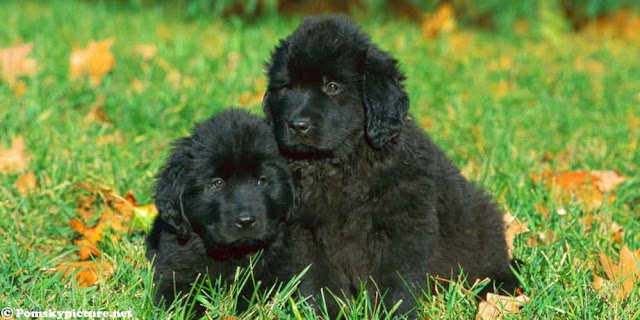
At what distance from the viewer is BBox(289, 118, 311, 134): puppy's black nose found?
3617 mm

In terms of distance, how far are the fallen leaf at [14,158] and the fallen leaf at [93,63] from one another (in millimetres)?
1372

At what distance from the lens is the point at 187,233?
3762 mm

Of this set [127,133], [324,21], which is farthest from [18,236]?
[324,21]

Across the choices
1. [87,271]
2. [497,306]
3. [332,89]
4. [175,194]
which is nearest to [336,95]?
[332,89]

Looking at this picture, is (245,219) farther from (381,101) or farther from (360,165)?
(381,101)

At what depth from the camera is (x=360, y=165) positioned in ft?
12.2

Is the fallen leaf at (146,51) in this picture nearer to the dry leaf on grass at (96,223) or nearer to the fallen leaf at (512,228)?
the dry leaf on grass at (96,223)

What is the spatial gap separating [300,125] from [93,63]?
350 cm

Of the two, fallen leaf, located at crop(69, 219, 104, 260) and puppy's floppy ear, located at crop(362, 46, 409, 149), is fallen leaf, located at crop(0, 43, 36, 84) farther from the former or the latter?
puppy's floppy ear, located at crop(362, 46, 409, 149)

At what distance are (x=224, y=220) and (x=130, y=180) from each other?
142 cm

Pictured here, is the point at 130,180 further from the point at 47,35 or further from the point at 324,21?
the point at 47,35

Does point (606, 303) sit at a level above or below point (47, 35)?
below

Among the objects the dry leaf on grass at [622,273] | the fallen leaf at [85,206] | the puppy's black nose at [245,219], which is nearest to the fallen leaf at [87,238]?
the fallen leaf at [85,206]

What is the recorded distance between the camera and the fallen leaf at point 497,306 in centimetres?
346
